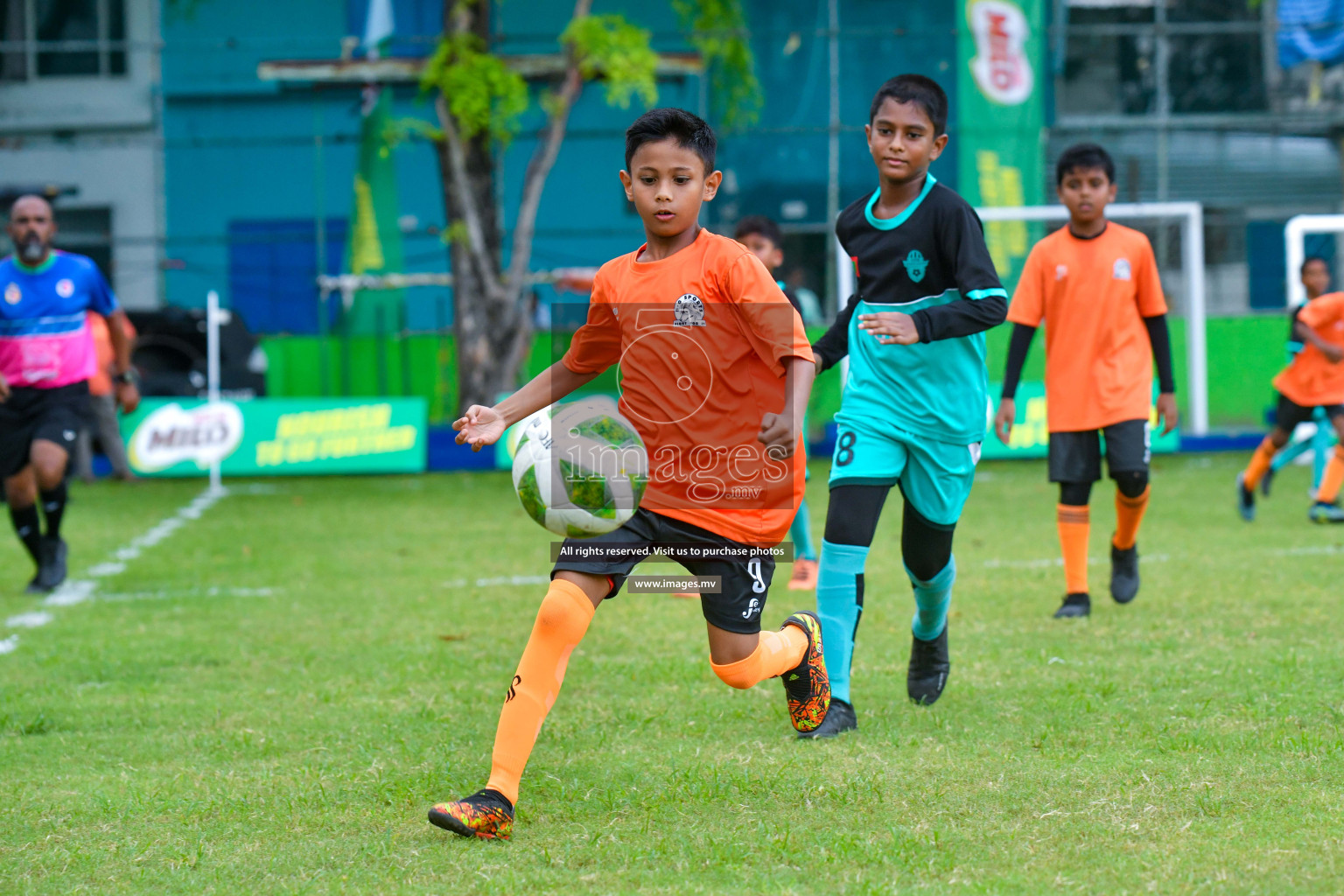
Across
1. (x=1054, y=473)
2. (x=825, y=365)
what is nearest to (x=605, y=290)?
(x=825, y=365)

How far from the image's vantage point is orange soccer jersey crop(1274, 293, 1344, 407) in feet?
33.5

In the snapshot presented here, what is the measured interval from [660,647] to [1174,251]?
571 inches

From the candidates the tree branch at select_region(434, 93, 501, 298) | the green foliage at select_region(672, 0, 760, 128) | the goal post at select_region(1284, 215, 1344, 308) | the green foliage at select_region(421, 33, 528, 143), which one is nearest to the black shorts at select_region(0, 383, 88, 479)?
the green foliage at select_region(421, 33, 528, 143)

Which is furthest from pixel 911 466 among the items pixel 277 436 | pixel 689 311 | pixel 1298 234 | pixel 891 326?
pixel 1298 234

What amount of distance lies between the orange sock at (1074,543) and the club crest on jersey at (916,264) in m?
2.41

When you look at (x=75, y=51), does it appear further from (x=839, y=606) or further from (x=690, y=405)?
(x=690, y=405)

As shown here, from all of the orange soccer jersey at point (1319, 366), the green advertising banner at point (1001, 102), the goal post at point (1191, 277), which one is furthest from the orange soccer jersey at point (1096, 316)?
the green advertising banner at point (1001, 102)

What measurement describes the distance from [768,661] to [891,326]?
38.7 inches

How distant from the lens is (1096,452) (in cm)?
679

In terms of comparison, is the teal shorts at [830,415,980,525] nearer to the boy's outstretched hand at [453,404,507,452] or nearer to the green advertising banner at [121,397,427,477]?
the boy's outstretched hand at [453,404,507,452]

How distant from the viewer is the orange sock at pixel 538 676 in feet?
11.9

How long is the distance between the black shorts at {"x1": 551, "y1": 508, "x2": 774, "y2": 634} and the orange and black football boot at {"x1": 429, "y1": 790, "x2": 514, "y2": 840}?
0.58m

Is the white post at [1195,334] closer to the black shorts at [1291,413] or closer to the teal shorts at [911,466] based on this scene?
the black shorts at [1291,413]

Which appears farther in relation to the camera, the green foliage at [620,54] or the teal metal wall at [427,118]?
the teal metal wall at [427,118]
